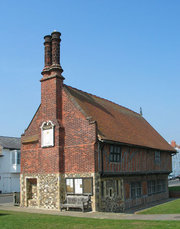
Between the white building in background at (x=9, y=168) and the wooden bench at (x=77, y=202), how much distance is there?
2414 cm

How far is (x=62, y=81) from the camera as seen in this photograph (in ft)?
68.9

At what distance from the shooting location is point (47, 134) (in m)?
20.5

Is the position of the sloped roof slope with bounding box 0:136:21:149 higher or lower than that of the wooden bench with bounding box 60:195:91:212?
higher

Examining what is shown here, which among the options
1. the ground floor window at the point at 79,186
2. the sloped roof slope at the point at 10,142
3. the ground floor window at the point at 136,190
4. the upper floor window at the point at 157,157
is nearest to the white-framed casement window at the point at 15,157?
the sloped roof slope at the point at 10,142

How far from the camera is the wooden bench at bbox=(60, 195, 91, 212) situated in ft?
57.3

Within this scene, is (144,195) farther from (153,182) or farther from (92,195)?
(92,195)

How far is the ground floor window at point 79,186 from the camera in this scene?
17953 millimetres

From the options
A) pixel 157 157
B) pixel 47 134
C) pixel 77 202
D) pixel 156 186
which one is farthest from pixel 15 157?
pixel 77 202

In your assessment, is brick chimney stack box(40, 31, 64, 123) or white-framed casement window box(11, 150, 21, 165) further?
white-framed casement window box(11, 150, 21, 165)

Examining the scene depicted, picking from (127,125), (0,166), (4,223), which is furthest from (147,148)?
(0,166)

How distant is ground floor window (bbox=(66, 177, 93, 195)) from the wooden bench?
38 centimetres

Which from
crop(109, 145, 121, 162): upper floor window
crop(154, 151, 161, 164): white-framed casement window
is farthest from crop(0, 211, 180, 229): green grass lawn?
crop(154, 151, 161, 164): white-framed casement window

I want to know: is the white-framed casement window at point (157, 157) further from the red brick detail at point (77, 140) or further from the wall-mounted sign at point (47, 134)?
→ the wall-mounted sign at point (47, 134)

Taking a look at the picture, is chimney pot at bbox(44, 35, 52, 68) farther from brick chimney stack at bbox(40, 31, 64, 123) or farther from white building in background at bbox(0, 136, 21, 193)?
white building in background at bbox(0, 136, 21, 193)
